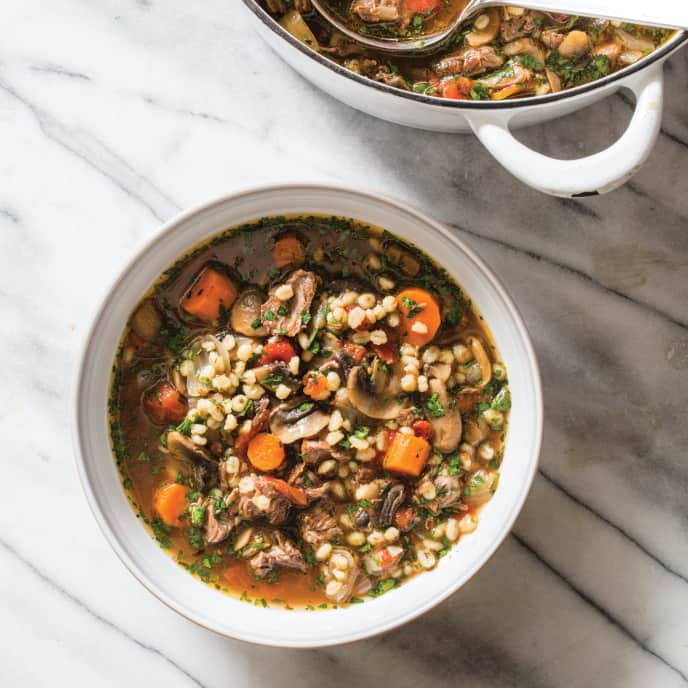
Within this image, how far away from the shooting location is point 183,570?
2193 millimetres

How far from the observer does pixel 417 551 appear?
2.23 m

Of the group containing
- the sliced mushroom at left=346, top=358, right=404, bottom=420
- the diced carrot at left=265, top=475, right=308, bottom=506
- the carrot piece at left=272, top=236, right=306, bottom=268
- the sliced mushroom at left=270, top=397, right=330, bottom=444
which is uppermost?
the carrot piece at left=272, top=236, right=306, bottom=268

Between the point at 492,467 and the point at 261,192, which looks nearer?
the point at 261,192

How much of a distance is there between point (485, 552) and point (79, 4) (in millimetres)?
1837

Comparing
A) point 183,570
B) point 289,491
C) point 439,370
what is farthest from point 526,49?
point 183,570

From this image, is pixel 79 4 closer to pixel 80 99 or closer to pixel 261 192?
pixel 80 99

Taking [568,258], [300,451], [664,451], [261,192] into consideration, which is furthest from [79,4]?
[664,451]

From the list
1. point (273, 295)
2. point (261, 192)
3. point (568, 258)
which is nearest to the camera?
point (261, 192)

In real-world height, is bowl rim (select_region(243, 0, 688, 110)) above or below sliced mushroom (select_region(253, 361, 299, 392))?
above

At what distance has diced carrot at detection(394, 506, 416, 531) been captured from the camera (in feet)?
7.27

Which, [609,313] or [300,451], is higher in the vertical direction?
[609,313]

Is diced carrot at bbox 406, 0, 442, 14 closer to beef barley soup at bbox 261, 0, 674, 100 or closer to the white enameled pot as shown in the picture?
beef barley soup at bbox 261, 0, 674, 100

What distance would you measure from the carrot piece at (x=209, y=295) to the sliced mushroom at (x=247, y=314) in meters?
0.03

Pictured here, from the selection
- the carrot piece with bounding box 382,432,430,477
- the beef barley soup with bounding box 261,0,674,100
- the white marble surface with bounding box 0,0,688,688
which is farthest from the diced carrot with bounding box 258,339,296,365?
the beef barley soup with bounding box 261,0,674,100
